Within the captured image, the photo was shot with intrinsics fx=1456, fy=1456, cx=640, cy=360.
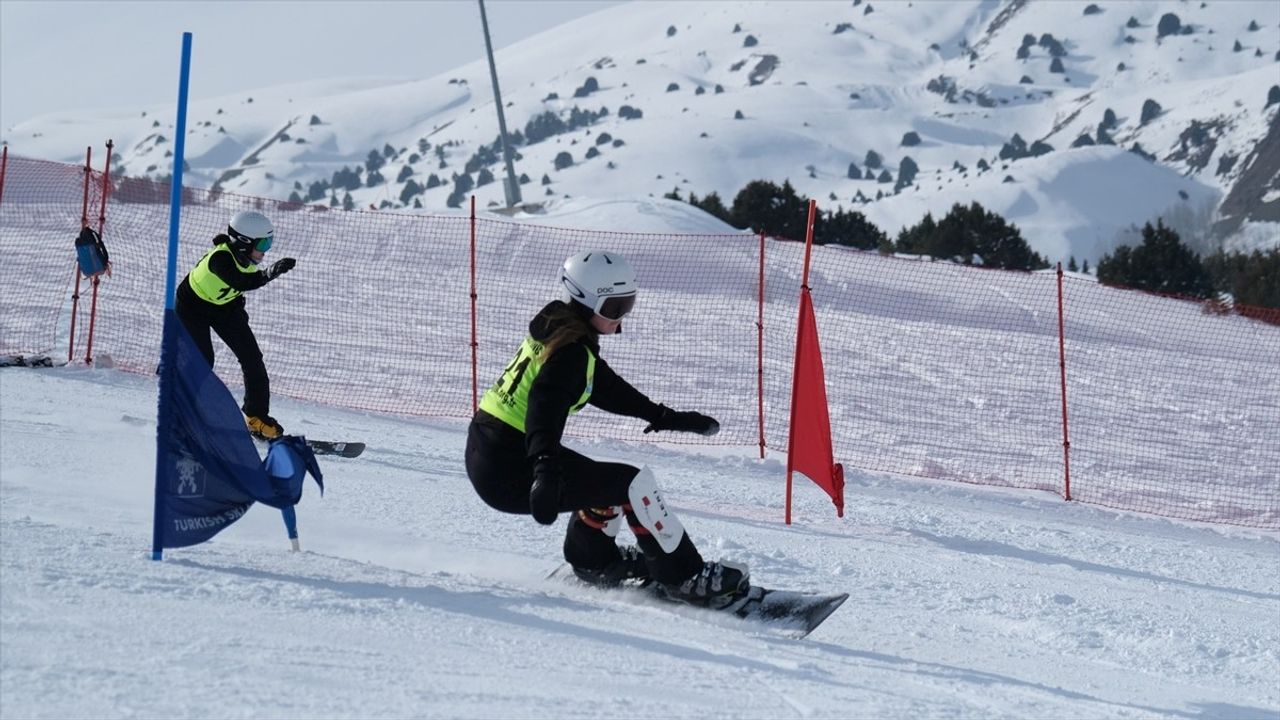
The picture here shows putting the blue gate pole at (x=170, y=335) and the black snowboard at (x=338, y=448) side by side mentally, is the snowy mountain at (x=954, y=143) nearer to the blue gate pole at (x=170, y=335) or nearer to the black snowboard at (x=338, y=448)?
the black snowboard at (x=338, y=448)

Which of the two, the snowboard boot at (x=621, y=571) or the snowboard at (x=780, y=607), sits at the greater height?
the snowboard boot at (x=621, y=571)

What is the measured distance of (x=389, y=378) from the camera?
16641mm

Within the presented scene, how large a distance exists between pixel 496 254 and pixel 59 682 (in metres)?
23.5

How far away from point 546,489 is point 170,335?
1521 millimetres

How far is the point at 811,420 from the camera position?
9.24 meters

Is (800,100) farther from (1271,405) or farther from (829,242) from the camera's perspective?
(1271,405)

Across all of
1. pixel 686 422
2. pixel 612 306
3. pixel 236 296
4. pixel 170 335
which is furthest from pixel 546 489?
pixel 236 296

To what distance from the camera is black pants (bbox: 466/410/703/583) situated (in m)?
5.64

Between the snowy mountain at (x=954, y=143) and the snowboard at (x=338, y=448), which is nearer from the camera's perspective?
the snowboard at (x=338, y=448)

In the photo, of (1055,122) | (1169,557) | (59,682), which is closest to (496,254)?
(1169,557)

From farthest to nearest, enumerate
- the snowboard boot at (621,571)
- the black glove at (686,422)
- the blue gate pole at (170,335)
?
the snowboard boot at (621,571) < the black glove at (686,422) < the blue gate pole at (170,335)

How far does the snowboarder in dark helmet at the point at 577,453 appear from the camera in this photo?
17.7 feet

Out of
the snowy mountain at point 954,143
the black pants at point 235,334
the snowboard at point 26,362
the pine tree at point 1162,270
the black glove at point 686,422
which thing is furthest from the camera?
the snowy mountain at point 954,143

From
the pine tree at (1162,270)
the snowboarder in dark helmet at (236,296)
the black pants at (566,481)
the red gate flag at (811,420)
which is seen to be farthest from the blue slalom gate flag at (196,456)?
the pine tree at (1162,270)
